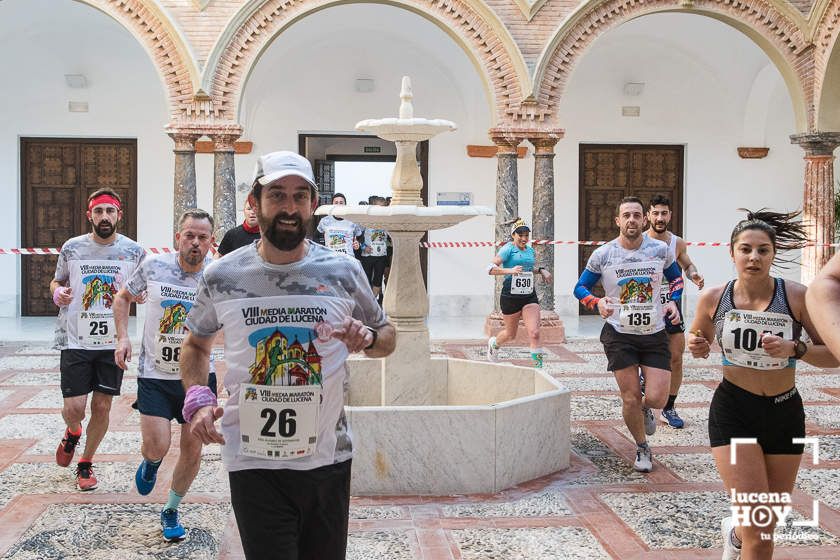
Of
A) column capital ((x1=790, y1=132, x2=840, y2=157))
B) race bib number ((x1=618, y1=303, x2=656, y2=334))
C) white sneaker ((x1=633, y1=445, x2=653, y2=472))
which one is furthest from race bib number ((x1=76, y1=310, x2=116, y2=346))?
column capital ((x1=790, y1=132, x2=840, y2=157))

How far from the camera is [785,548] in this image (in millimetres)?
4750

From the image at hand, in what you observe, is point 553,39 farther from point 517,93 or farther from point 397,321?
point 397,321

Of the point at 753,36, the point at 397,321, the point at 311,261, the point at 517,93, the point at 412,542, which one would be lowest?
the point at 412,542

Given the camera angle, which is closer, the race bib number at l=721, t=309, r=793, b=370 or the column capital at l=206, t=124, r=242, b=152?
the race bib number at l=721, t=309, r=793, b=370

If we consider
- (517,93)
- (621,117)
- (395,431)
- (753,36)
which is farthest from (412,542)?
(621,117)

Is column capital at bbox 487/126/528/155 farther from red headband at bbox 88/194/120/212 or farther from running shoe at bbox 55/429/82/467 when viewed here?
running shoe at bbox 55/429/82/467

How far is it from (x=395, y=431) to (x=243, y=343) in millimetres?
2806

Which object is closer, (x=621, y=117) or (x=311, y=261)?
(x=311, y=261)

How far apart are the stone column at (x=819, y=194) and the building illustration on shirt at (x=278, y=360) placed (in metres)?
12.2

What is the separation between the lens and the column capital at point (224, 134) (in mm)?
12773

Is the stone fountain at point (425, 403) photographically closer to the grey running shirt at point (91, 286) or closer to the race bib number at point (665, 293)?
the race bib number at point (665, 293)

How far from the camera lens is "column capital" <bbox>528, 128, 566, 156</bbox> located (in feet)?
43.3

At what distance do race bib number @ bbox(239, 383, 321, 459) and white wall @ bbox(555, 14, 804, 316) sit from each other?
45.5ft

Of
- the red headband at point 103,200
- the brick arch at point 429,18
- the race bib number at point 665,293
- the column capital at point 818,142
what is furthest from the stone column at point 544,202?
the red headband at point 103,200
